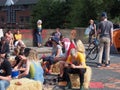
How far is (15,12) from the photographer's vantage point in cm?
9544

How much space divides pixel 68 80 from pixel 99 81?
1668mm

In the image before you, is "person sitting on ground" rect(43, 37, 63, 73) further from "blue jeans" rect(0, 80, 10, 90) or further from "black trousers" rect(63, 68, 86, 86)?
"blue jeans" rect(0, 80, 10, 90)

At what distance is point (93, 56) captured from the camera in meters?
17.3

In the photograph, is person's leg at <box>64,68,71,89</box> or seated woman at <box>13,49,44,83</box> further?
person's leg at <box>64,68,71,89</box>

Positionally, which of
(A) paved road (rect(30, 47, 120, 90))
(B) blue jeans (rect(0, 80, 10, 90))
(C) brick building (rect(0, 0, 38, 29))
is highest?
(C) brick building (rect(0, 0, 38, 29))

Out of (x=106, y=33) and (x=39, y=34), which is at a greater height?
(x=106, y=33)

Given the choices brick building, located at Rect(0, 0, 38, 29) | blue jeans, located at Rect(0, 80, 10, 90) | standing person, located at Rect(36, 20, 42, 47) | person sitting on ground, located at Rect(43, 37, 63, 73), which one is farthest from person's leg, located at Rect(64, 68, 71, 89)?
brick building, located at Rect(0, 0, 38, 29)

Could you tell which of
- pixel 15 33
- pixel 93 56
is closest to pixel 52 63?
pixel 93 56

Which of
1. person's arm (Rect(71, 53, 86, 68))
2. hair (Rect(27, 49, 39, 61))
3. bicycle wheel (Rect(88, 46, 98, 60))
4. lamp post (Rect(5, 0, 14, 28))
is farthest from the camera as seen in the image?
lamp post (Rect(5, 0, 14, 28))

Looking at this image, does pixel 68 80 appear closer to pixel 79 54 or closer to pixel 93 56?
pixel 79 54

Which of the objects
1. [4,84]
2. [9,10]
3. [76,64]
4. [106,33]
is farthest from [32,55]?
[9,10]

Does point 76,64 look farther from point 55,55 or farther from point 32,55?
point 55,55

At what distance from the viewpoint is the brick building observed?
93688 millimetres

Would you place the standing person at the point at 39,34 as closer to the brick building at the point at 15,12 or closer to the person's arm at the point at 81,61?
the person's arm at the point at 81,61
